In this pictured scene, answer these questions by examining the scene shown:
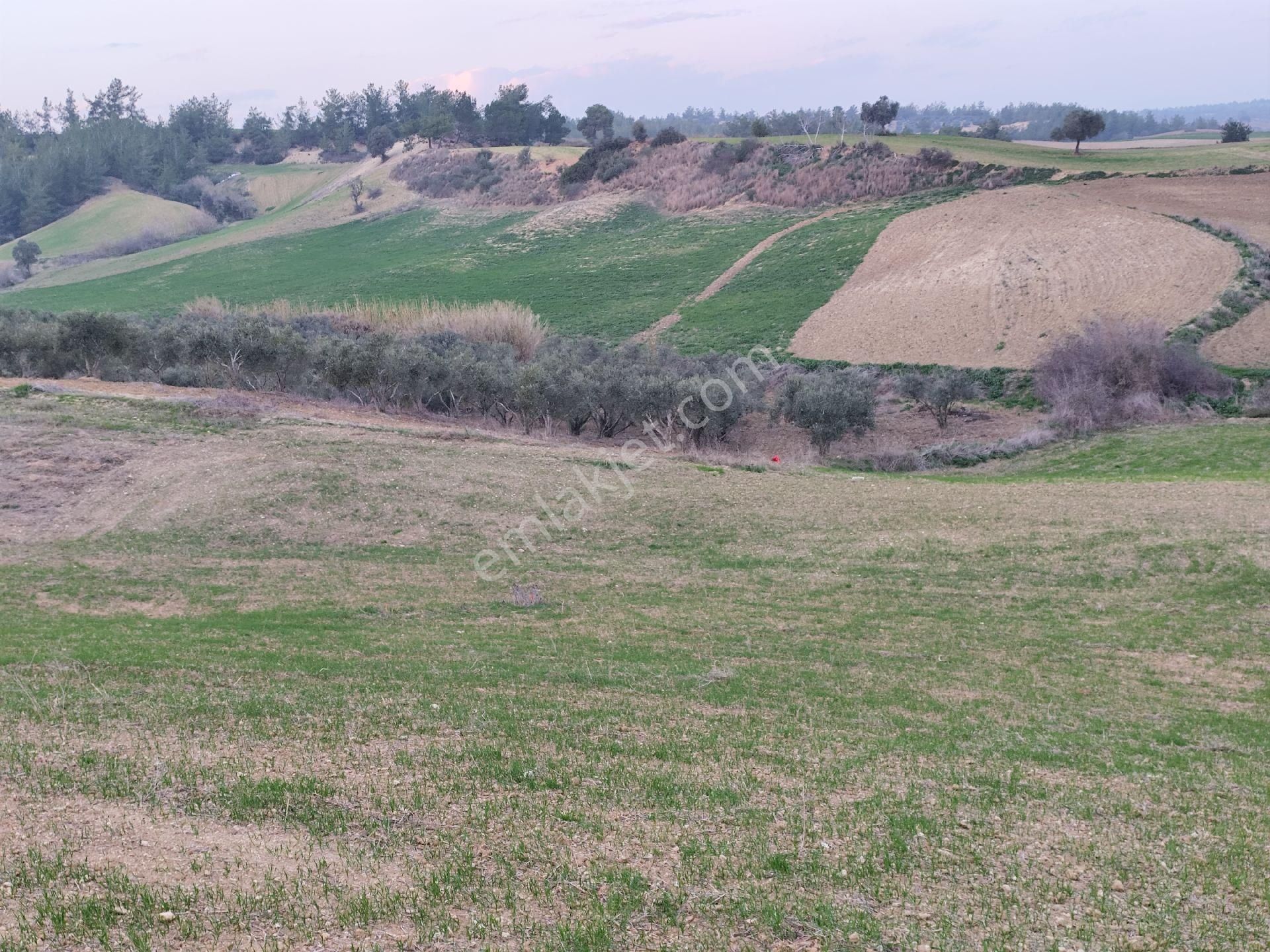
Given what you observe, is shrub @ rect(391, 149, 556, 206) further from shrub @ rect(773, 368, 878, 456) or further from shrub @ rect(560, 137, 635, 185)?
shrub @ rect(773, 368, 878, 456)

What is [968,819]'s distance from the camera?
26.1 feet

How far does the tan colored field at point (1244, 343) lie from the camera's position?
42.4 m

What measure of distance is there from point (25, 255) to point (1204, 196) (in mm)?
112993

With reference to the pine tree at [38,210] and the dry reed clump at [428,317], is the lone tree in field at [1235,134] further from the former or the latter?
the pine tree at [38,210]

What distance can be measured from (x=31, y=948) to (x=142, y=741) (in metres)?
4.08

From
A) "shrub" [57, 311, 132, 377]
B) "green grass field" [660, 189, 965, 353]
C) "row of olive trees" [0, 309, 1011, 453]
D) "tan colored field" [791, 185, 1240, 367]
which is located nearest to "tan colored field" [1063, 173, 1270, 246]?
"tan colored field" [791, 185, 1240, 367]

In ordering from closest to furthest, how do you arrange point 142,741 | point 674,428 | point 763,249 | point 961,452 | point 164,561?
point 142,741 → point 164,561 → point 961,452 → point 674,428 → point 763,249

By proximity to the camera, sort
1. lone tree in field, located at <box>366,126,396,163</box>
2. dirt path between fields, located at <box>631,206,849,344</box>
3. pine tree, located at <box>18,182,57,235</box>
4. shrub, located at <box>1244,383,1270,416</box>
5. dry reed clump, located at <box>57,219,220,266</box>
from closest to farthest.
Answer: shrub, located at <box>1244,383,1270,416</box>
dirt path between fields, located at <box>631,206,849,344</box>
dry reed clump, located at <box>57,219,220,266</box>
pine tree, located at <box>18,182,57,235</box>
lone tree in field, located at <box>366,126,396,163</box>

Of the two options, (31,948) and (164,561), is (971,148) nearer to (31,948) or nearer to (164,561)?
(164,561)

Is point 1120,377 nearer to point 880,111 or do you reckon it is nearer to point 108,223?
point 880,111

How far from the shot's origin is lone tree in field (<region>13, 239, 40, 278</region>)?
338 ft

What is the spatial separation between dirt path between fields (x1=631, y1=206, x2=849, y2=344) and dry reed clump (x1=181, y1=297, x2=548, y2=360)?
23.8 ft

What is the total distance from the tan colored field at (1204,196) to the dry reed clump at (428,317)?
41.1 metres

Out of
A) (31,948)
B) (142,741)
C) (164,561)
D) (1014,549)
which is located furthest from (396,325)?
(31,948)
